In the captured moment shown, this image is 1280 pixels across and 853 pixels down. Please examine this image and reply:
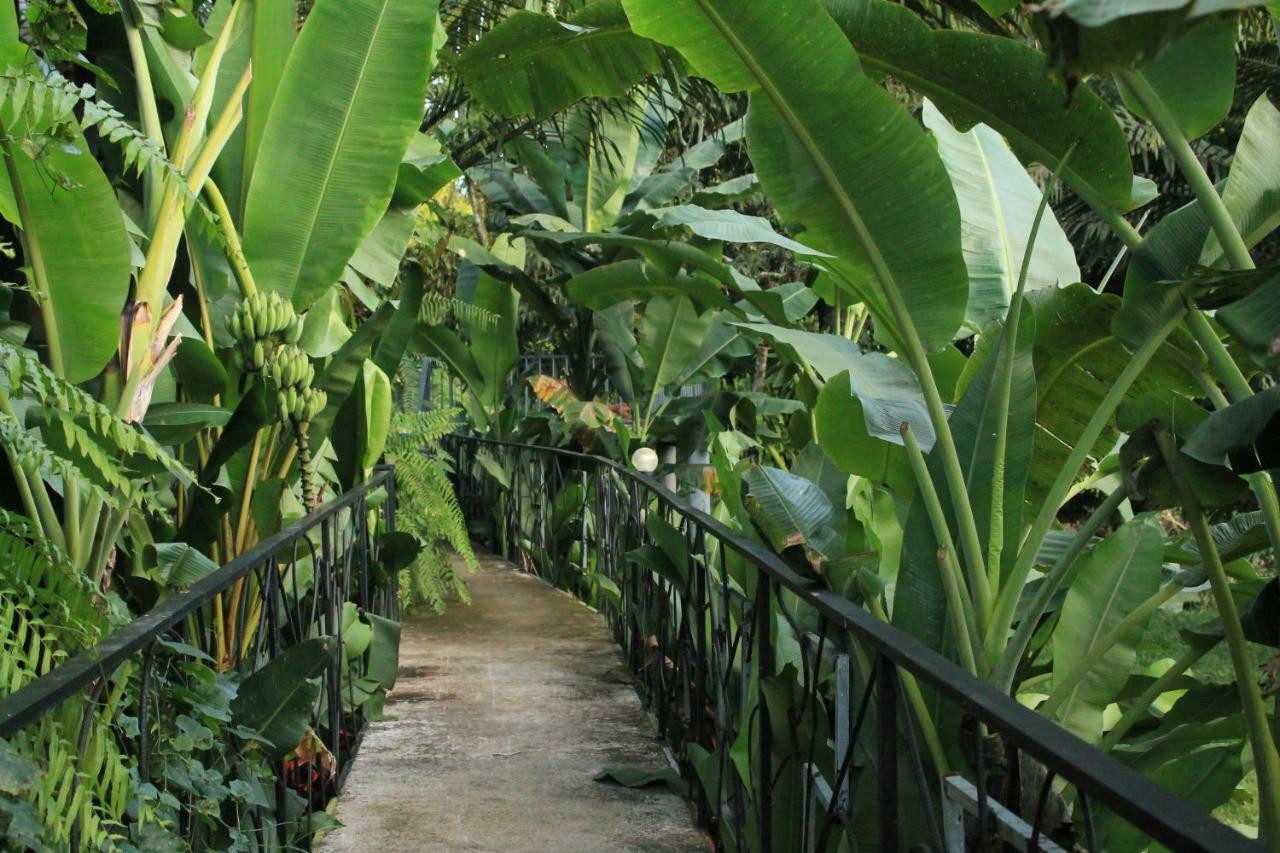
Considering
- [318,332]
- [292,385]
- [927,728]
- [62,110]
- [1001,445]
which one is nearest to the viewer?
[62,110]

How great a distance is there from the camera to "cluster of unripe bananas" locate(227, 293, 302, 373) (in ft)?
11.4

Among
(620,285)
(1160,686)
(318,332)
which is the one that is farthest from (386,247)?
(1160,686)

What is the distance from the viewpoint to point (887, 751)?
1.93 metres

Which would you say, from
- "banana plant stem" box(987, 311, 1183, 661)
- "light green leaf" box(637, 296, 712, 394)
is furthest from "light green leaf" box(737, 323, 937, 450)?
"light green leaf" box(637, 296, 712, 394)

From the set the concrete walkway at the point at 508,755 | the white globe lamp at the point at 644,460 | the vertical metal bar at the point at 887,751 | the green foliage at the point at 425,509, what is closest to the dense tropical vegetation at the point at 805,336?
the vertical metal bar at the point at 887,751

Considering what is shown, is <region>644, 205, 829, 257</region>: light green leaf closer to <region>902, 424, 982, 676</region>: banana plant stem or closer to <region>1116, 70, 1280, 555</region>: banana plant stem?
<region>902, 424, 982, 676</region>: banana plant stem

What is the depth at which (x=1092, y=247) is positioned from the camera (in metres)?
15.4

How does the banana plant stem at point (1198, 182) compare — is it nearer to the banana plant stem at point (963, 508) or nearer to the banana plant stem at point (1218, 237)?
the banana plant stem at point (1218, 237)

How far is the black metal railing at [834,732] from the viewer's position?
4.55 ft

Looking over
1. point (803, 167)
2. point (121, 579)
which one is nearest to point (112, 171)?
point (121, 579)

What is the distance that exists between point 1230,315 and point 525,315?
1387 centimetres

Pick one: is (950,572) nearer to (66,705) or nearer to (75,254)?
(66,705)

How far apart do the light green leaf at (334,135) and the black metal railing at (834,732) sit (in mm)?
1430

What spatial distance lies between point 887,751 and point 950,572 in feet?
1.96
